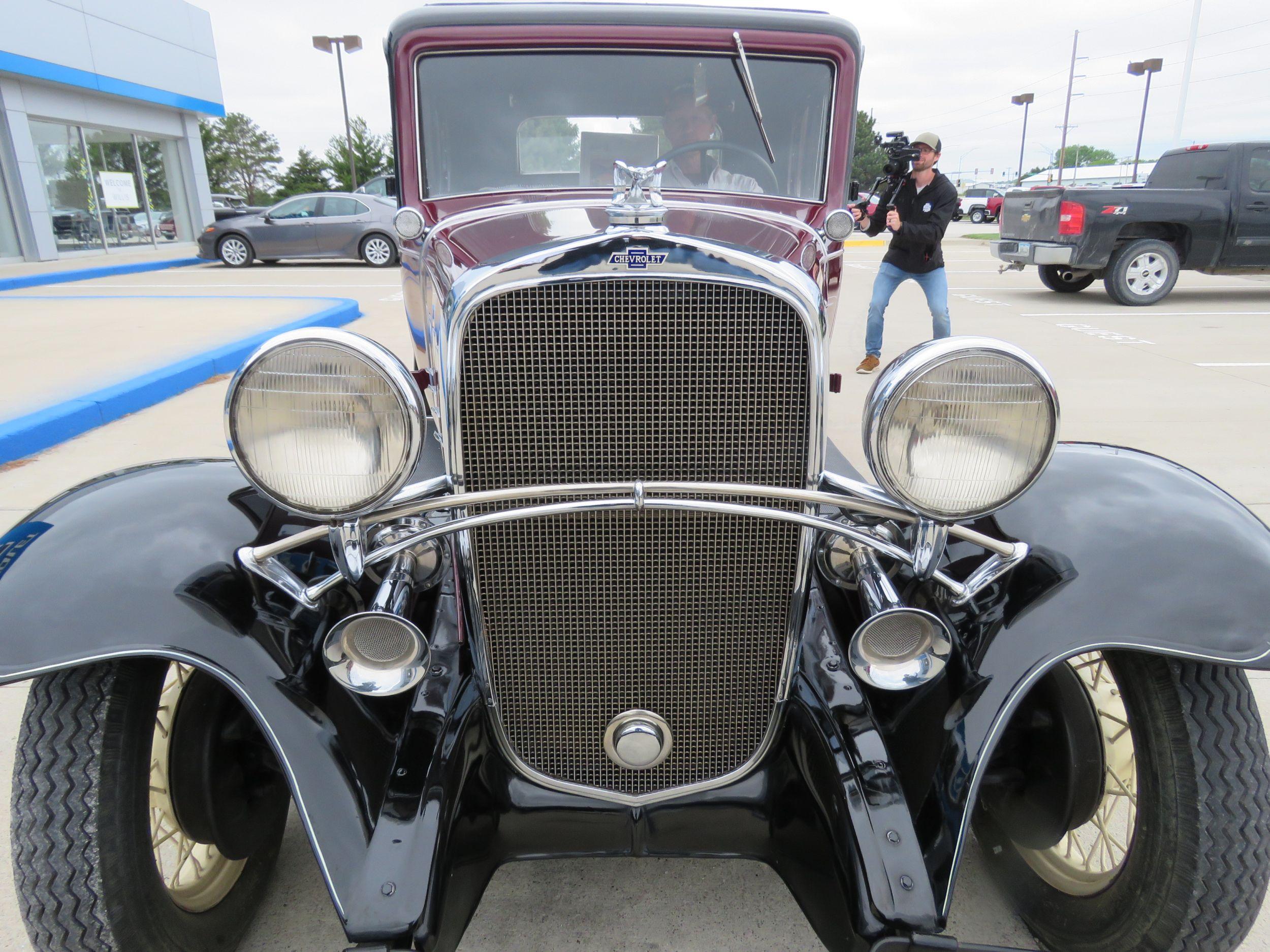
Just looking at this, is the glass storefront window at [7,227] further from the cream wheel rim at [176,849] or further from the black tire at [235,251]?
the cream wheel rim at [176,849]

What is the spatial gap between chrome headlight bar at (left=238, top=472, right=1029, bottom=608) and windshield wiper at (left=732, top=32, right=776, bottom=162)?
4.61 feet

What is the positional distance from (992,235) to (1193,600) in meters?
25.4

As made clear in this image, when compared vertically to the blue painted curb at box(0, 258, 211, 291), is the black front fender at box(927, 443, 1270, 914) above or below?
above

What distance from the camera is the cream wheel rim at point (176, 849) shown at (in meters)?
1.61

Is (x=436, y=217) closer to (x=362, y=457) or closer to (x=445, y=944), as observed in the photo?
(x=362, y=457)

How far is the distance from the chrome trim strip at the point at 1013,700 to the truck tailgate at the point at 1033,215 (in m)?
9.82

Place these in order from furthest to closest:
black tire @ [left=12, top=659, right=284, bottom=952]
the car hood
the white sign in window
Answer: the white sign in window
the car hood
black tire @ [left=12, top=659, right=284, bottom=952]

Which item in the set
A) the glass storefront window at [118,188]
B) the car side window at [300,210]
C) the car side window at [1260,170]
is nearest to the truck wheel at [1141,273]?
the car side window at [1260,170]

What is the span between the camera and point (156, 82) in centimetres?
1770

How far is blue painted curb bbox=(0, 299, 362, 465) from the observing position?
15.4 feet

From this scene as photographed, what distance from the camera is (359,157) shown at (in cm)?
2966

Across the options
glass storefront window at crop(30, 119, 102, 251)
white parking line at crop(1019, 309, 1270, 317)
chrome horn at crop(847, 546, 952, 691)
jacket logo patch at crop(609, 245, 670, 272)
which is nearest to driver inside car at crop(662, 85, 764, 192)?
jacket logo patch at crop(609, 245, 670, 272)

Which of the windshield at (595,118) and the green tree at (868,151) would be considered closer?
the windshield at (595,118)

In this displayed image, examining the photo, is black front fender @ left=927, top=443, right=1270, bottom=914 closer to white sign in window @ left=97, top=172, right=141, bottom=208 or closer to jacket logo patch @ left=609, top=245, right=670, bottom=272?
jacket logo patch @ left=609, top=245, right=670, bottom=272
